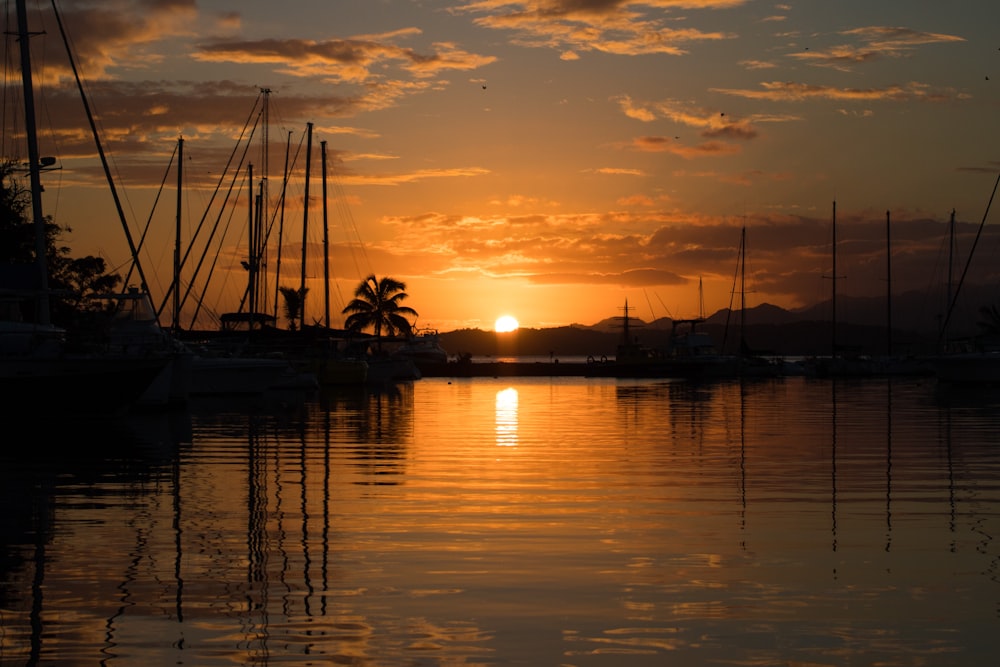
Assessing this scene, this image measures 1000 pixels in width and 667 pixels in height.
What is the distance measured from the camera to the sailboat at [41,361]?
31.0m

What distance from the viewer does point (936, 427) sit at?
1303 inches

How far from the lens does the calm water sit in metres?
8.82

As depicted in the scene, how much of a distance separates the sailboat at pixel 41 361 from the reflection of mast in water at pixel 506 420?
10.4 metres

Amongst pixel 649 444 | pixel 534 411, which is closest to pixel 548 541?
pixel 649 444

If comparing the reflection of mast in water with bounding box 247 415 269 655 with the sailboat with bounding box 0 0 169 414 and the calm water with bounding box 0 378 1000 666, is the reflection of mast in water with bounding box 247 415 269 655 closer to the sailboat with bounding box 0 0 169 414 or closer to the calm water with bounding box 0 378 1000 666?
the calm water with bounding box 0 378 1000 666

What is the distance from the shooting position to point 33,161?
3666 centimetres

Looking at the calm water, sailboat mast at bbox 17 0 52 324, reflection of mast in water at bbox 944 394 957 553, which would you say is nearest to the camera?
the calm water

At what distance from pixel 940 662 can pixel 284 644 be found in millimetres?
4699

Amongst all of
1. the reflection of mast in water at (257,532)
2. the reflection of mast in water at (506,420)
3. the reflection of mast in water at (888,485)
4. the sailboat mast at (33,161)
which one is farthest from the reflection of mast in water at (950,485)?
the sailboat mast at (33,161)

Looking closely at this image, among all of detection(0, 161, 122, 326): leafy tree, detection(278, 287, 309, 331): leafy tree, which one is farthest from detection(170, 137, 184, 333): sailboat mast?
detection(278, 287, 309, 331): leafy tree

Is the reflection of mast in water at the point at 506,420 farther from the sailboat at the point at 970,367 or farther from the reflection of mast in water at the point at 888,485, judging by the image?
the sailboat at the point at 970,367

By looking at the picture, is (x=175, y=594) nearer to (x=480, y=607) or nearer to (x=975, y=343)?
(x=480, y=607)

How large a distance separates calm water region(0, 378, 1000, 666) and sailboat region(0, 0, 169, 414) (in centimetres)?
441

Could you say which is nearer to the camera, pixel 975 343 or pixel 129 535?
pixel 129 535
